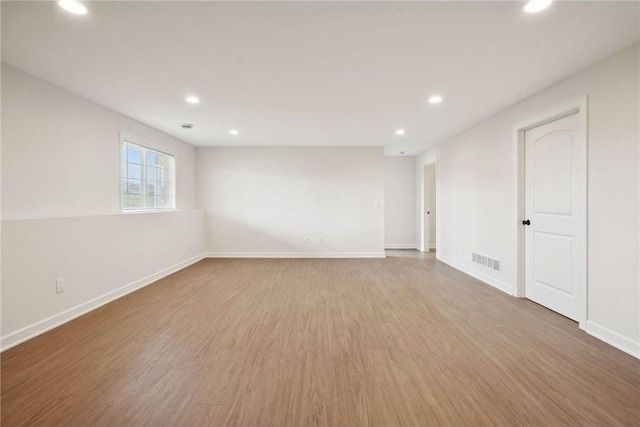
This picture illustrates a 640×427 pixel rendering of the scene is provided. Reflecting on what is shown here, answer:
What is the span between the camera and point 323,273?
462 centimetres

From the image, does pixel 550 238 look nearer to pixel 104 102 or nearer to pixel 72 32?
pixel 72 32

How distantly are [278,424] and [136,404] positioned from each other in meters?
0.87

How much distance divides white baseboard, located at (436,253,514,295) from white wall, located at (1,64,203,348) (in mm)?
5053

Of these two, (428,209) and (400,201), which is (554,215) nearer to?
(428,209)

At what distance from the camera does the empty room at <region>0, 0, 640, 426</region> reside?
1.68 meters

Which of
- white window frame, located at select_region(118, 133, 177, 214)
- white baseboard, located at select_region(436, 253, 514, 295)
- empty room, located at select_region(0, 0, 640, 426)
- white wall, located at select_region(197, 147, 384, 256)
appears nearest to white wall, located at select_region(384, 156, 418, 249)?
white wall, located at select_region(197, 147, 384, 256)

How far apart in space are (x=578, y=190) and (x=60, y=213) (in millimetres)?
5272

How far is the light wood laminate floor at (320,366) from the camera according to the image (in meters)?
1.51

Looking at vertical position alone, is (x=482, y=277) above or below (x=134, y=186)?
below

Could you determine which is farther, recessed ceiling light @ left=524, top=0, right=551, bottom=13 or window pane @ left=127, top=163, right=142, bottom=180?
window pane @ left=127, top=163, right=142, bottom=180

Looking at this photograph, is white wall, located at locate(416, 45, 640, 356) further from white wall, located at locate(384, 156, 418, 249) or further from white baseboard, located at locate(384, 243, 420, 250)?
white baseboard, located at locate(384, 243, 420, 250)

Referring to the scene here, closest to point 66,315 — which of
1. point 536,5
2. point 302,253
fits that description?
point 302,253

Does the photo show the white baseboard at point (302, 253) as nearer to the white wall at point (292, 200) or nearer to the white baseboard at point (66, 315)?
the white wall at point (292, 200)

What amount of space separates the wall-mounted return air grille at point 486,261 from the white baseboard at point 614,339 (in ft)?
4.43
